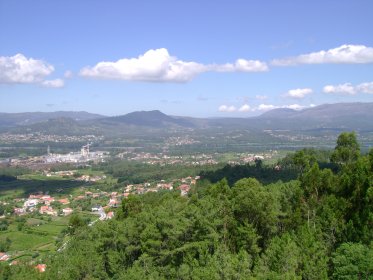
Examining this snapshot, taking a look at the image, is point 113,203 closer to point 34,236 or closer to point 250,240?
point 34,236

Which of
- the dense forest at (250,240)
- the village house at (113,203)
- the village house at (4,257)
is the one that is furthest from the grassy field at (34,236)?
the dense forest at (250,240)

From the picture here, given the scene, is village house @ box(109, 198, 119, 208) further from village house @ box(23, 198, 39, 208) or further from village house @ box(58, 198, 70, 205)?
village house @ box(23, 198, 39, 208)

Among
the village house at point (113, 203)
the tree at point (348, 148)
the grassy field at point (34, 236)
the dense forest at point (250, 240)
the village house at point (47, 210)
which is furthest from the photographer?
the village house at point (47, 210)

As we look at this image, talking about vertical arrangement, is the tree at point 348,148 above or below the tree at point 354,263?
above

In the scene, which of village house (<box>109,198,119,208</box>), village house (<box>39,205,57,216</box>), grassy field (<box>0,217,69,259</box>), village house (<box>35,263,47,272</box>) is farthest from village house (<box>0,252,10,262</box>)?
village house (<box>109,198,119,208</box>)

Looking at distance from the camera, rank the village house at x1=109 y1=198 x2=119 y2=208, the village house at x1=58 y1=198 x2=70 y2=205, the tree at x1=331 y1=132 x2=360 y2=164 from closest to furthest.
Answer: the tree at x1=331 y1=132 x2=360 y2=164
the village house at x1=109 y1=198 x2=119 y2=208
the village house at x1=58 y1=198 x2=70 y2=205

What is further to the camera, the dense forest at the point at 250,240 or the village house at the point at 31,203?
the village house at the point at 31,203

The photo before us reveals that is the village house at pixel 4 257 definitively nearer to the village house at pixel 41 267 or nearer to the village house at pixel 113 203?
the village house at pixel 41 267

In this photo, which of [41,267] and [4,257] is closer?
[41,267]

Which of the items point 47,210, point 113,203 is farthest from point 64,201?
point 113,203

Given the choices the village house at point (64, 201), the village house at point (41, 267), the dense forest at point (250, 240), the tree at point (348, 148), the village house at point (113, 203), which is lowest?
the village house at point (64, 201)
